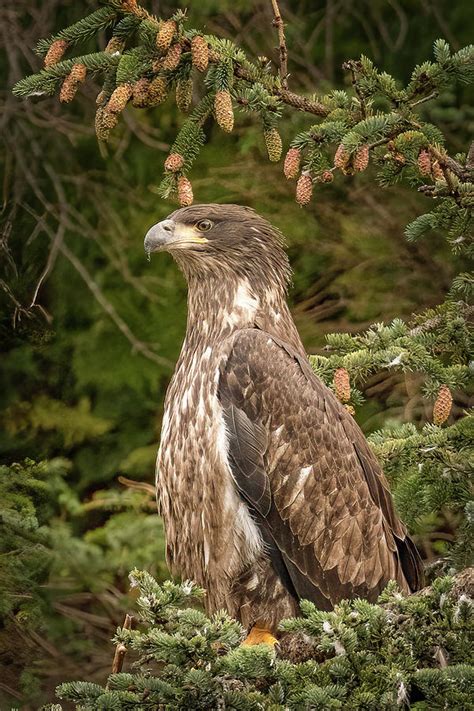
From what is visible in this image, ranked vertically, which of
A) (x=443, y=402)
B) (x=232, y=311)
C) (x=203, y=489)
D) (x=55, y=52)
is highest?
(x=55, y=52)

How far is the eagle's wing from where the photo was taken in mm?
4129

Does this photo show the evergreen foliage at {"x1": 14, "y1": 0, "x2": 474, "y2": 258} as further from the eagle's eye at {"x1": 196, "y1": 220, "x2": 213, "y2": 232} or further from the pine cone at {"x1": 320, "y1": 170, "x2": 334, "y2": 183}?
the eagle's eye at {"x1": 196, "y1": 220, "x2": 213, "y2": 232}

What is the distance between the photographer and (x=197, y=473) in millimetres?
4137

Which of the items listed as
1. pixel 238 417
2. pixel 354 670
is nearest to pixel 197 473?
pixel 238 417

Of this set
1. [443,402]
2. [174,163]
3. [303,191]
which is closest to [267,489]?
[443,402]

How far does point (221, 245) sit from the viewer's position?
15.1ft

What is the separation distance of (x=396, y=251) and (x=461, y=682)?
160 inches

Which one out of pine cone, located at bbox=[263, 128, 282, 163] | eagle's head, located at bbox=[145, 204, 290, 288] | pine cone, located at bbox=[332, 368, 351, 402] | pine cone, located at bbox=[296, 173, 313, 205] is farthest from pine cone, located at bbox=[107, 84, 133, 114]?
pine cone, located at bbox=[332, 368, 351, 402]

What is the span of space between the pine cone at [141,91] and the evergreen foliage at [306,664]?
1.55 metres

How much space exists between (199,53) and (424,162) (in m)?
0.74

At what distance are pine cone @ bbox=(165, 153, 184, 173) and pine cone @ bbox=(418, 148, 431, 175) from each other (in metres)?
0.72

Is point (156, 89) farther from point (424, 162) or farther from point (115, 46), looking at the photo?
point (424, 162)

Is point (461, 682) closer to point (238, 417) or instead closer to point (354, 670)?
point (354, 670)

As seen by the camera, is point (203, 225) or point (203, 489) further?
point (203, 225)
